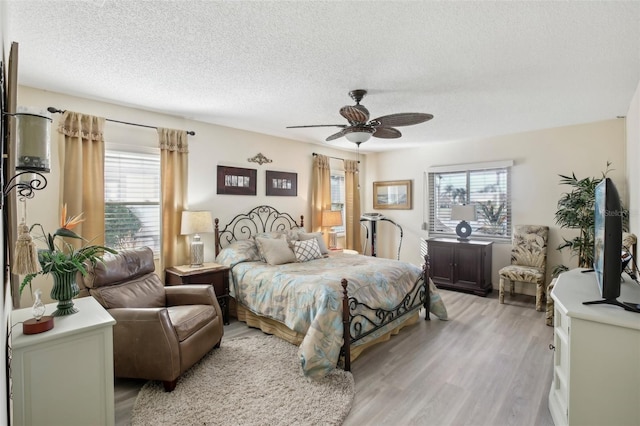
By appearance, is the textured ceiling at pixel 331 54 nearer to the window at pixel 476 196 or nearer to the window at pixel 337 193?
the window at pixel 476 196

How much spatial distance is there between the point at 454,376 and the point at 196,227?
9.84 feet

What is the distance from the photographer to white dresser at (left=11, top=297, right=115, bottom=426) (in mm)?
1602

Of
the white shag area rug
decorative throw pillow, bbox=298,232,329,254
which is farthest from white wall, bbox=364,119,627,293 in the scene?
the white shag area rug

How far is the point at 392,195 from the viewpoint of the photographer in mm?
6406

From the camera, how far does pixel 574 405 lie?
5.69 ft

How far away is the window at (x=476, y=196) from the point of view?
5090 mm

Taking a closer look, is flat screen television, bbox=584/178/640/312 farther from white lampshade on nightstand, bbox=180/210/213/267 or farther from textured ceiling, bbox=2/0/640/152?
white lampshade on nightstand, bbox=180/210/213/267

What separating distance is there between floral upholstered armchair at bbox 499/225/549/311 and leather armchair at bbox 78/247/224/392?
12.6ft

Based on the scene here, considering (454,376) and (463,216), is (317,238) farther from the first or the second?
(454,376)

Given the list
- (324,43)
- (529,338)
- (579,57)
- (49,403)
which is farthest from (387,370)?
(579,57)

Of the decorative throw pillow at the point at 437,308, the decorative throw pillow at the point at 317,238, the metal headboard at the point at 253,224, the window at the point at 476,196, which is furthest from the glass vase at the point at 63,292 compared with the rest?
the window at the point at 476,196

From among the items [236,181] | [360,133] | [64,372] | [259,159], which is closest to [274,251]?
[236,181]

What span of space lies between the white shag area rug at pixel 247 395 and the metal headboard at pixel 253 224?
5.86 feet

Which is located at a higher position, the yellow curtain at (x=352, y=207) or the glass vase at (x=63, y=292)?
the yellow curtain at (x=352, y=207)
